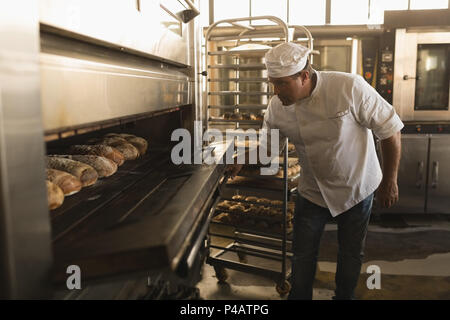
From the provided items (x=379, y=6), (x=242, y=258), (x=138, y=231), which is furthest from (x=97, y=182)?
(x=379, y=6)

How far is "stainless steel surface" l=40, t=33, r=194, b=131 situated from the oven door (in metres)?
3.56

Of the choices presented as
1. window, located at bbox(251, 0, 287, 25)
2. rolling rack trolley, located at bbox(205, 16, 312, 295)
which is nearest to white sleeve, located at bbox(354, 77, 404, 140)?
rolling rack trolley, located at bbox(205, 16, 312, 295)

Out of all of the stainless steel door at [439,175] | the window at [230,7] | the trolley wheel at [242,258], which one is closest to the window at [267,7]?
the window at [230,7]

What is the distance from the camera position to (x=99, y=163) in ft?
5.82

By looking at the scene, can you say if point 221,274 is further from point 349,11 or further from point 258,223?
point 349,11

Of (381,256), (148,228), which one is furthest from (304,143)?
(381,256)

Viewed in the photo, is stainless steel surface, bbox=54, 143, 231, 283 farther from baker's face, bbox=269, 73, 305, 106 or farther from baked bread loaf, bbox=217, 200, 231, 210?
baked bread loaf, bbox=217, 200, 231, 210

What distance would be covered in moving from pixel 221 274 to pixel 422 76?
10.2 ft

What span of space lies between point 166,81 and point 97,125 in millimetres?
729

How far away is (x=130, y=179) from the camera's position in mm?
1693

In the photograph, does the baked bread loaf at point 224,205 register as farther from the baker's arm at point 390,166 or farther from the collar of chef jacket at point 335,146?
the baker's arm at point 390,166

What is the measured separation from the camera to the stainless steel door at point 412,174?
14.4ft

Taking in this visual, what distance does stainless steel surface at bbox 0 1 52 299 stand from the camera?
0.74 meters

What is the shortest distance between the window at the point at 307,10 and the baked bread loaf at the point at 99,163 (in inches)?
186
